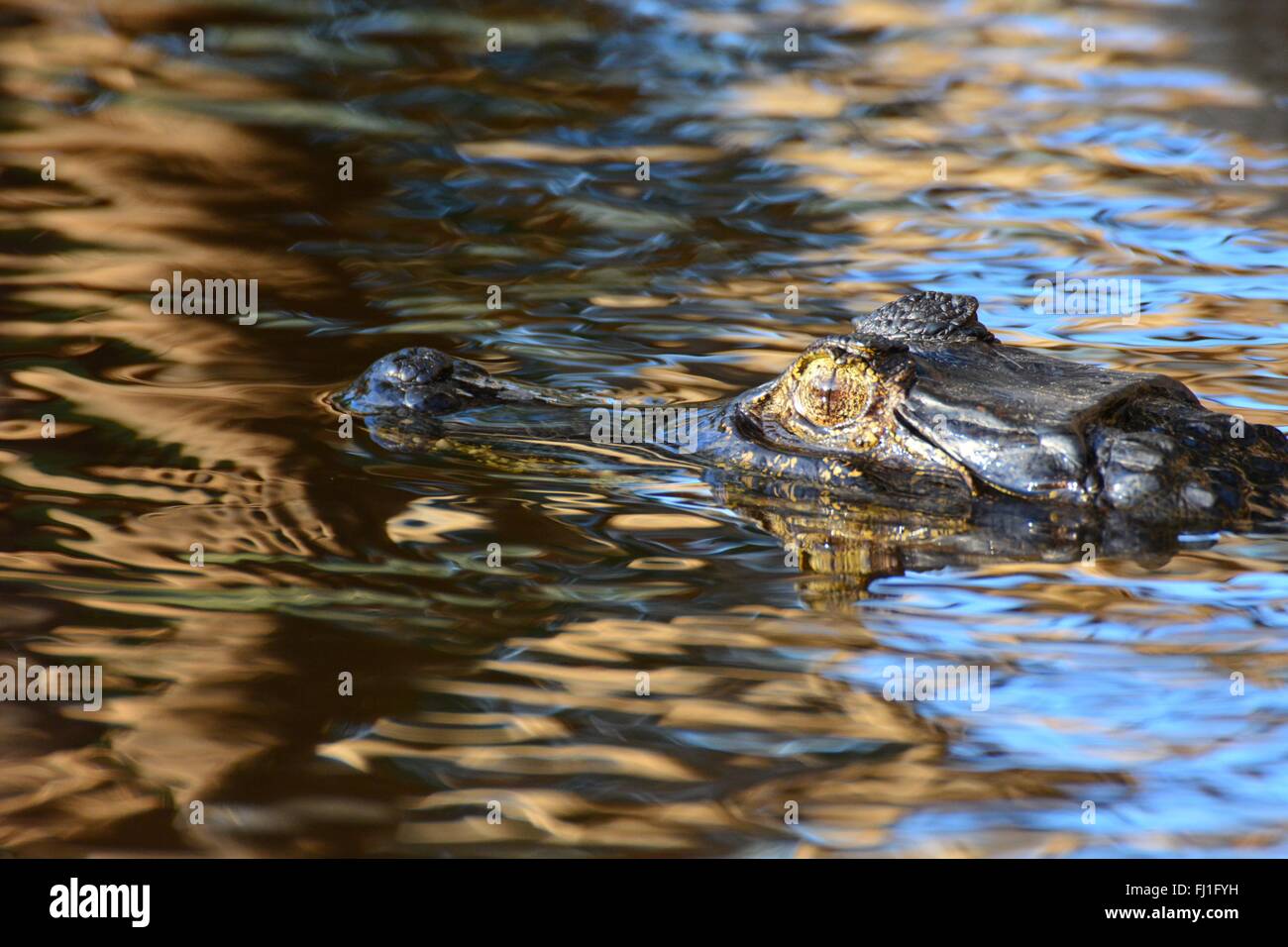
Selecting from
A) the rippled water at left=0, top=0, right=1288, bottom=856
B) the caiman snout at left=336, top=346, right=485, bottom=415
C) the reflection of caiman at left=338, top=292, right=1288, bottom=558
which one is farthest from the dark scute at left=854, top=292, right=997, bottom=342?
the caiman snout at left=336, top=346, right=485, bottom=415

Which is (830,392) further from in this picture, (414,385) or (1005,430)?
(414,385)

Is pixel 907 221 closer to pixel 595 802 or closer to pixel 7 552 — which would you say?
pixel 7 552

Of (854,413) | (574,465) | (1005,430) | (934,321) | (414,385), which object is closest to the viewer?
(1005,430)

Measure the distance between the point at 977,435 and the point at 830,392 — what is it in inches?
18.1

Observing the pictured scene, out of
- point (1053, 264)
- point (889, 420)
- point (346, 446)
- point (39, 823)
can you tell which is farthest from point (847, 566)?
point (1053, 264)

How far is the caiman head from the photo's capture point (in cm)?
451

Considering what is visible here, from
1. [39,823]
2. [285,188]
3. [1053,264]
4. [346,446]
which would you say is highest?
[285,188]

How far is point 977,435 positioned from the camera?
4.62 metres

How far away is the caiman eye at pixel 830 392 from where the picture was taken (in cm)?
480

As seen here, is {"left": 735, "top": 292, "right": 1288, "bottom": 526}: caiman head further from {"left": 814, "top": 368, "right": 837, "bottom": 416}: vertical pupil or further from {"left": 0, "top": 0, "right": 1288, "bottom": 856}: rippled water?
{"left": 0, "top": 0, "right": 1288, "bottom": 856}: rippled water

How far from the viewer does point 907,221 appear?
8.72 m

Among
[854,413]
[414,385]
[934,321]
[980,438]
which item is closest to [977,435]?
[980,438]

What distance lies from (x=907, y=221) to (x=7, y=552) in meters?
5.41

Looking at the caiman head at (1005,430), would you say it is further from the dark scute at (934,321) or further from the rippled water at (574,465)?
the rippled water at (574,465)
